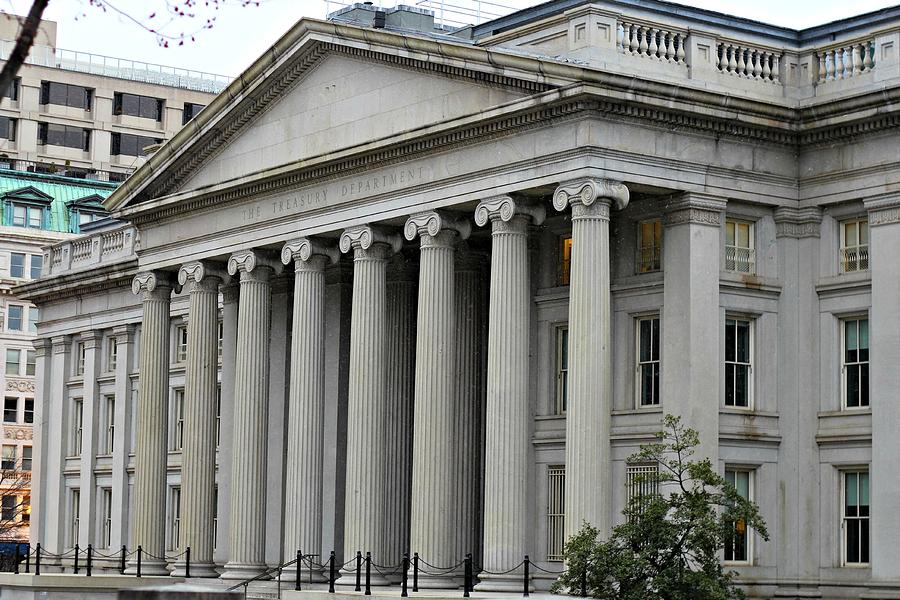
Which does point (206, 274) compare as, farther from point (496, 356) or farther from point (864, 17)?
point (864, 17)

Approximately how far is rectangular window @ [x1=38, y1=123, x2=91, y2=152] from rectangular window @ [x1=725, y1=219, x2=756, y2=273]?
3456 inches

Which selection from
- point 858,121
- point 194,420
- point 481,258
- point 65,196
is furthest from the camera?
point 65,196

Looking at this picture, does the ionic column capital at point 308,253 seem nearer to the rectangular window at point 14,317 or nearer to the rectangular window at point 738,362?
the rectangular window at point 738,362

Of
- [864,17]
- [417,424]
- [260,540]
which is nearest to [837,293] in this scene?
[864,17]

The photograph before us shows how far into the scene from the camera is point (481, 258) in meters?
51.3

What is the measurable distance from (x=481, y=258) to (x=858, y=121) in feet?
40.5

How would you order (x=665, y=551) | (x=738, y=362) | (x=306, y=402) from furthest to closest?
(x=306, y=402) < (x=738, y=362) < (x=665, y=551)

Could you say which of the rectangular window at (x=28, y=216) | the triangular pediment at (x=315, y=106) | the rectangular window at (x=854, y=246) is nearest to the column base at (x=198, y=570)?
the triangular pediment at (x=315, y=106)

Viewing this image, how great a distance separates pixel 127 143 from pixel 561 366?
85494 millimetres

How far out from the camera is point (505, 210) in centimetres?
4453

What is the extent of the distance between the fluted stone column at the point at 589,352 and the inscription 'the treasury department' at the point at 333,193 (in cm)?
640

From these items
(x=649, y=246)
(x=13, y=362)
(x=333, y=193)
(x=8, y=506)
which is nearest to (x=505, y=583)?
(x=649, y=246)

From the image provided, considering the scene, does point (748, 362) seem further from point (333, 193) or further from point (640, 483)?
point (333, 193)

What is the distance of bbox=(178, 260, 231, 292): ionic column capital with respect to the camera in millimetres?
56969
